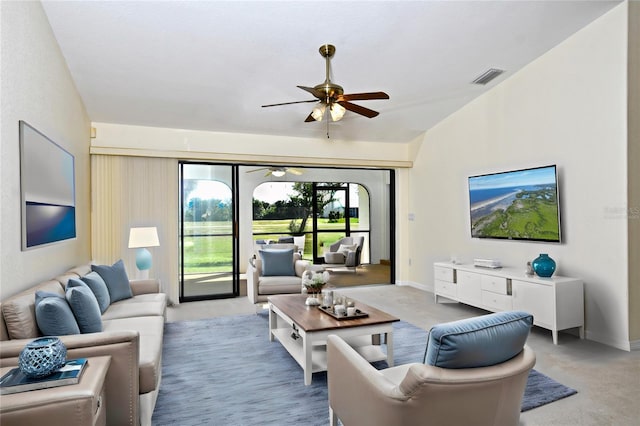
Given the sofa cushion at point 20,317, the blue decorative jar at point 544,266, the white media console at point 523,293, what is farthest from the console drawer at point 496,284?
the sofa cushion at point 20,317

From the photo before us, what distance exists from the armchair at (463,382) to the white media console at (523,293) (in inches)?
99.1

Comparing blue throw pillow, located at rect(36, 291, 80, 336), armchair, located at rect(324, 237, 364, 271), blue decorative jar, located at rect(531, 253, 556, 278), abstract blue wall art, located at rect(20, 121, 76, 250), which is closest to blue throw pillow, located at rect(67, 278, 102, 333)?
blue throw pillow, located at rect(36, 291, 80, 336)

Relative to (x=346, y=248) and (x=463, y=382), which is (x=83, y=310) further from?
(x=346, y=248)

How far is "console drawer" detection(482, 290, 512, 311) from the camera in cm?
447

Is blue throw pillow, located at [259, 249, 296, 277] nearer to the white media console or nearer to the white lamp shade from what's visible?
the white lamp shade

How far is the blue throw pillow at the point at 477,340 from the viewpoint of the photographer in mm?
1586

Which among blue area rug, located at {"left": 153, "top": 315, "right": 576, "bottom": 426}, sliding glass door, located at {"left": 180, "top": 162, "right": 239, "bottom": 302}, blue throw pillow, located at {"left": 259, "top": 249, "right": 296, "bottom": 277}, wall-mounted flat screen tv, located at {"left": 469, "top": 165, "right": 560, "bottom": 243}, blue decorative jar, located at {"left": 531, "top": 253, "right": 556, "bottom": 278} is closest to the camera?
blue area rug, located at {"left": 153, "top": 315, "right": 576, "bottom": 426}

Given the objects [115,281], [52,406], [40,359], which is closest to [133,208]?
[115,281]

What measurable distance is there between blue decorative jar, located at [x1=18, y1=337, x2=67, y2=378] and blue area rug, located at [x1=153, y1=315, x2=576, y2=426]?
2.91 feet

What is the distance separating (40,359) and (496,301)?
4404mm

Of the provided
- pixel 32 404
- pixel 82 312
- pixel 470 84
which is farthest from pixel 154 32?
pixel 470 84

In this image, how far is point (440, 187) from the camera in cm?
640

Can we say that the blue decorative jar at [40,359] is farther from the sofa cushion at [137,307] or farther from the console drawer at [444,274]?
the console drawer at [444,274]

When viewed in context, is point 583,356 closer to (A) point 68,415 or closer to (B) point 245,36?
(A) point 68,415
